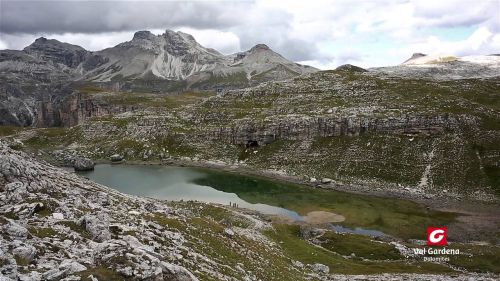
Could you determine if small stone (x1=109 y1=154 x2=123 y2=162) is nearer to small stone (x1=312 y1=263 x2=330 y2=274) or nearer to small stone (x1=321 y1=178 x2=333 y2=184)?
small stone (x1=321 y1=178 x2=333 y2=184)

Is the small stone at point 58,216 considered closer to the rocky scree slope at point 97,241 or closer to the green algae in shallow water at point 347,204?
the rocky scree slope at point 97,241

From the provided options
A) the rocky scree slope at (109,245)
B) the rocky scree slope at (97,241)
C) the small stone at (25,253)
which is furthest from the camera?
the rocky scree slope at (109,245)

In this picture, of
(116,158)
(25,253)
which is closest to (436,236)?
(25,253)

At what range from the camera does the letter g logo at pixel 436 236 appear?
84.2 m

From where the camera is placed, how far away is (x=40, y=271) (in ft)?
74.0

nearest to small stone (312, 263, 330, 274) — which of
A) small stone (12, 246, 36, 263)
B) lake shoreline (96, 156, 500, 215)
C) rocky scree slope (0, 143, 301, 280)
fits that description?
rocky scree slope (0, 143, 301, 280)

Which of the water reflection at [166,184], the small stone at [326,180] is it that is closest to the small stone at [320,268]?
the water reflection at [166,184]

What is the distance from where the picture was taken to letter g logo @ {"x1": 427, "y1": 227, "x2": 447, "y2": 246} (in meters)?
84.2

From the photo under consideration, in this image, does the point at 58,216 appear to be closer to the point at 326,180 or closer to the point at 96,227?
the point at 96,227

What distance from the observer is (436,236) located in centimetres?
8919

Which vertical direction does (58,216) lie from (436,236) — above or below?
above

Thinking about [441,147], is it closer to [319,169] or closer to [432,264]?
[319,169]

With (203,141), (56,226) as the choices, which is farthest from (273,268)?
(203,141)

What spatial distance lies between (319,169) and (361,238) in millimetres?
68958
